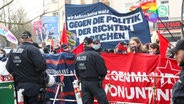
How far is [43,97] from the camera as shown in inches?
340

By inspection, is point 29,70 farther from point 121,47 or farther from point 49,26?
point 49,26

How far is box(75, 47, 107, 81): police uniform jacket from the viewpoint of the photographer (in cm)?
898

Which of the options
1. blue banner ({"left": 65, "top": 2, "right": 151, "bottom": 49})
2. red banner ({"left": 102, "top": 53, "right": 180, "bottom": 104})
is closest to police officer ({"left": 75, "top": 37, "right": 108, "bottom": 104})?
red banner ({"left": 102, "top": 53, "right": 180, "bottom": 104})

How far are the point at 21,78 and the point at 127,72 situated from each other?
2612 mm

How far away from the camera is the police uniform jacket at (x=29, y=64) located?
838 cm

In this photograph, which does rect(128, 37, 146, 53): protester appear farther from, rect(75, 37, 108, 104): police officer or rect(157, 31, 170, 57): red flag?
rect(75, 37, 108, 104): police officer

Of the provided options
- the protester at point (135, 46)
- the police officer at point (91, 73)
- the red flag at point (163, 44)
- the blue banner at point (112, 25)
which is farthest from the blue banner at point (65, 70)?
the red flag at point (163, 44)

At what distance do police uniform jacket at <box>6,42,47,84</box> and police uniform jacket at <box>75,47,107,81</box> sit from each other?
99 cm

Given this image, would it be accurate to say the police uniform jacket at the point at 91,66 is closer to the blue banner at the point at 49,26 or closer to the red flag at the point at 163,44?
the red flag at the point at 163,44

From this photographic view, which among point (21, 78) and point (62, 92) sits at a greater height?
point (21, 78)

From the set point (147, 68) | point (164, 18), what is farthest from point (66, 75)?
point (164, 18)

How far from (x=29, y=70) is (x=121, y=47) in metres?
3.66

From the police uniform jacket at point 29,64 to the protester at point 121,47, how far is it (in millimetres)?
3257

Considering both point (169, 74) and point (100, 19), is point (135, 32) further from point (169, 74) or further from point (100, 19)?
point (169, 74)
